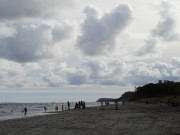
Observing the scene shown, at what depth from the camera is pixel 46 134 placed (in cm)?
1436

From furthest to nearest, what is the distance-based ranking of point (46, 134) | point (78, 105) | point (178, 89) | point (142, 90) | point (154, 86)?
point (142, 90)
point (154, 86)
point (178, 89)
point (78, 105)
point (46, 134)

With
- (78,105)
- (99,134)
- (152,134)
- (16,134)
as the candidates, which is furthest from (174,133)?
(78,105)

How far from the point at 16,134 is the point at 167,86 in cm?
14603

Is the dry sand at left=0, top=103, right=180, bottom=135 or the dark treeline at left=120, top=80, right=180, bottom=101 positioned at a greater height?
the dark treeline at left=120, top=80, right=180, bottom=101

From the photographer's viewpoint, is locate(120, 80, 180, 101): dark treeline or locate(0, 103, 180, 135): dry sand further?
locate(120, 80, 180, 101): dark treeline

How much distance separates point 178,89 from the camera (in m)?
140

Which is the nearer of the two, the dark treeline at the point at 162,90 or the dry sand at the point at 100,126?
the dry sand at the point at 100,126

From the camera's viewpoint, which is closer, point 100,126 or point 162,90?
point 100,126

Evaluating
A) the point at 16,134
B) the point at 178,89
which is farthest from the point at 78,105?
the point at 178,89

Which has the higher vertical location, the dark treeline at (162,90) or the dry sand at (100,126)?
the dark treeline at (162,90)

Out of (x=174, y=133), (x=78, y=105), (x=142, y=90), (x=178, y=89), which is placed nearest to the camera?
(x=174, y=133)

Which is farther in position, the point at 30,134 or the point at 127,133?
the point at 30,134

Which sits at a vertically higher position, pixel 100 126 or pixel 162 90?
pixel 162 90

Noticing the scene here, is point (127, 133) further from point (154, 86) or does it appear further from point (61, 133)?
point (154, 86)
